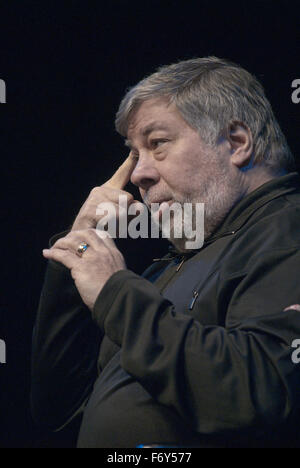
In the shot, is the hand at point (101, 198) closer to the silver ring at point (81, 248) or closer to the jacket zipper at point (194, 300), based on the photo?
the silver ring at point (81, 248)

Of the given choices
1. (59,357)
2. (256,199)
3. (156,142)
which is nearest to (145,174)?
(156,142)

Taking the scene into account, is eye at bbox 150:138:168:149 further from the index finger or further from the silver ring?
the silver ring

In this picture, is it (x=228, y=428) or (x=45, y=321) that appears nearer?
(x=228, y=428)

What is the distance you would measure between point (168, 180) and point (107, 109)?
1.02 m

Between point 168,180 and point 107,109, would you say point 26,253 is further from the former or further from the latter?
Result: point 168,180

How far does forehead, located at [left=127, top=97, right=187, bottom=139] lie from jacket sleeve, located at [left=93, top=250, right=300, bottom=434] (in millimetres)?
689

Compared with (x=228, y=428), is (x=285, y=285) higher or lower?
higher

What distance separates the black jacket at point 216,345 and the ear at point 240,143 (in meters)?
0.17

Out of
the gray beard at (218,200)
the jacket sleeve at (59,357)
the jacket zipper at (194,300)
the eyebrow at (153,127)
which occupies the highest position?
the eyebrow at (153,127)

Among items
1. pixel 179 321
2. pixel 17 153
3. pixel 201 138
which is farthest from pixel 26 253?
pixel 179 321

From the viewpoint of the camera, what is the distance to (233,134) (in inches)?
69.3

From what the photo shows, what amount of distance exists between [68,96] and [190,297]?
57.5 inches

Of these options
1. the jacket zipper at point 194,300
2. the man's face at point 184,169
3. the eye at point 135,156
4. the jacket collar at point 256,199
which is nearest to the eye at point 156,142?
the man's face at point 184,169

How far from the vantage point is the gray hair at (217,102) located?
Answer: 1747 millimetres
